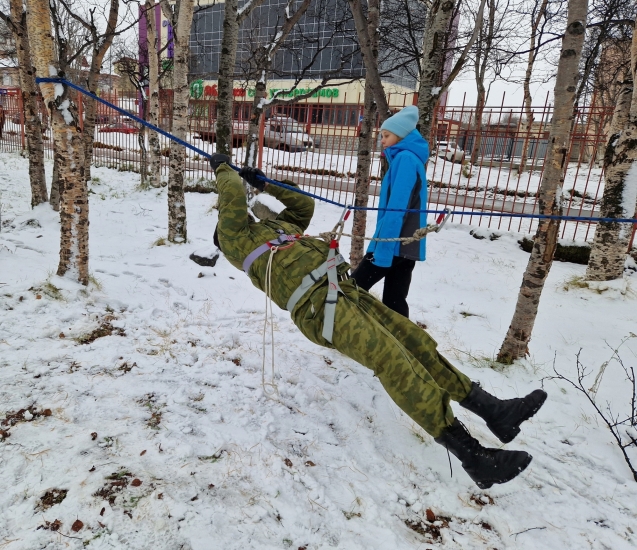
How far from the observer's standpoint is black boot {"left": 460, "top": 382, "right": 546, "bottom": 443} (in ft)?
7.49

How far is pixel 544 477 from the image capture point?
2312mm

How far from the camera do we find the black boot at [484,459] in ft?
6.63

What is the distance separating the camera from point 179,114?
18.7ft

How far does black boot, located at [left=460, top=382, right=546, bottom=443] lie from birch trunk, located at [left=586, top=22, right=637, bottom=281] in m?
3.62

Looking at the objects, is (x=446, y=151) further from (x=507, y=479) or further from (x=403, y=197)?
(x=507, y=479)

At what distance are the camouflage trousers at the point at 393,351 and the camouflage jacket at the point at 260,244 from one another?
156 mm

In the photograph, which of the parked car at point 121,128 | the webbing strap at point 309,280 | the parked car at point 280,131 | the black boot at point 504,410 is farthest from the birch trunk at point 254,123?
the parked car at point 121,128

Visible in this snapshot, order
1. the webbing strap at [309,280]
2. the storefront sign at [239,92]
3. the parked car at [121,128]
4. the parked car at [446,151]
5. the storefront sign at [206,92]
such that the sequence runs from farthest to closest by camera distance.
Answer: the parked car at [121,128] → the storefront sign at [206,92] → the parked car at [446,151] → the storefront sign at [239,92] → the webbing strap at [309,280]

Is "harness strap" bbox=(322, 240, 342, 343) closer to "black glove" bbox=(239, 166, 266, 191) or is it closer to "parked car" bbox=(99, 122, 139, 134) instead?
"black glove" bbox=(239, 166, 266, 191)

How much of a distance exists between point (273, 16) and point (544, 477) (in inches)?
1408

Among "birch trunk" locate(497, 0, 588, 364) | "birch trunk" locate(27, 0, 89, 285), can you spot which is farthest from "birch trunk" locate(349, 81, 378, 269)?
"birch trunk" locate(27, 0, 89, 285)

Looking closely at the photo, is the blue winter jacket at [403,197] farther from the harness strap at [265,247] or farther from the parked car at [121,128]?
the parked car at [121,128]

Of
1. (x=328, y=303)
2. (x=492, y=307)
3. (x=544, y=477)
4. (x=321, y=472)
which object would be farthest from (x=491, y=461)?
(x=492, y=307)

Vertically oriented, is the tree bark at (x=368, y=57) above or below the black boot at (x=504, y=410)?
above
